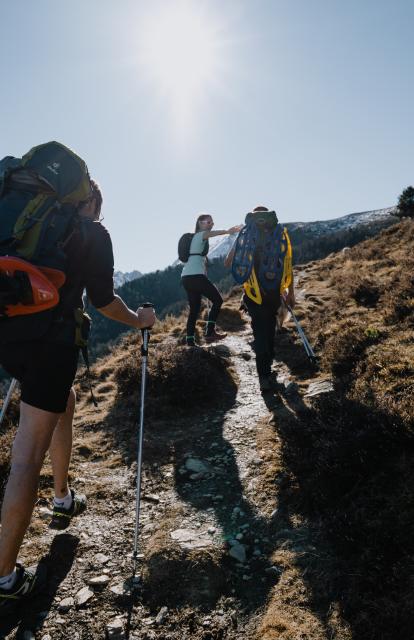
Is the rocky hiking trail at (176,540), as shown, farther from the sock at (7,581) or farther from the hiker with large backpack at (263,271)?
the hiker with large backpack at (263,271)

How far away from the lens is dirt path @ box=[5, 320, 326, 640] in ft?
9.04

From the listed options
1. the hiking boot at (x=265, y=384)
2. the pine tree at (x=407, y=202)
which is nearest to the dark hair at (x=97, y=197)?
the hiking boot at (x=265, y=384)

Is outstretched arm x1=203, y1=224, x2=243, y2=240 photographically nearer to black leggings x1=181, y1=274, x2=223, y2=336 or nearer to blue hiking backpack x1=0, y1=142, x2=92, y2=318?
black leggings x1=181, y1=274, x2=223, y2=336

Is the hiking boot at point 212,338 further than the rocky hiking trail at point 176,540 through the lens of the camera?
Yes

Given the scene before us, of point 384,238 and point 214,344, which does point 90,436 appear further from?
point 384,238

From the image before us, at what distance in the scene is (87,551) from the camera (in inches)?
138

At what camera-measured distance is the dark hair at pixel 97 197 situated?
11.0ft

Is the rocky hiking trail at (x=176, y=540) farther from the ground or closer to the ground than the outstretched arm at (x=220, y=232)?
closer to the ground

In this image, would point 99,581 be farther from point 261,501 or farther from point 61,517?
point 261,501

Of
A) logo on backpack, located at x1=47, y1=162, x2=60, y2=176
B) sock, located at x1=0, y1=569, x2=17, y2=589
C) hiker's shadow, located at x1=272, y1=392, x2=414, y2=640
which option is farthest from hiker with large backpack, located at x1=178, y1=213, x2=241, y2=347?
sock, located at x1=0, y1=569, x2=17, y2=589

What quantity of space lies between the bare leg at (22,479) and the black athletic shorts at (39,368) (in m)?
0.08

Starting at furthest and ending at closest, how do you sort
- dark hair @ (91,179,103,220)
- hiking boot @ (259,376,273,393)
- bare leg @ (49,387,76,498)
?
hiking boot @ (259,376,273,393) < bare leg @ (49,387,76,498) < dark hair @ (91,179,103,220)

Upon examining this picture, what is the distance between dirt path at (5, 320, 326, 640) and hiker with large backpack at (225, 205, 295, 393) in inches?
59.7

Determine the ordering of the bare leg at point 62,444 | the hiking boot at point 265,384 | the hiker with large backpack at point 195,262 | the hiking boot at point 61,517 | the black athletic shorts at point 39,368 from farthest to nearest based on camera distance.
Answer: the hiker with large backpack at point 195,262 → the hiking boot at point 265,384 → the hiking boot at point 61,517 → the bare leg at point 62,444 → the black athletic shorts at point 39,368
